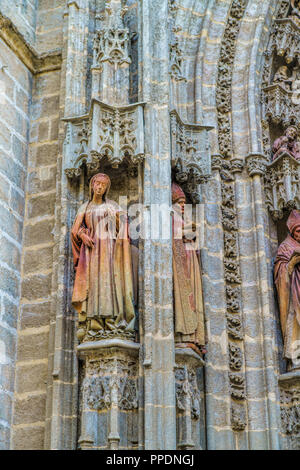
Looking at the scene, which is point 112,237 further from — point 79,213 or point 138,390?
point 138,390

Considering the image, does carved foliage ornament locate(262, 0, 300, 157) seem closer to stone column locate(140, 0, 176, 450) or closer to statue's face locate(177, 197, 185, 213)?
statue's face locate(177, 197, 185, 213)

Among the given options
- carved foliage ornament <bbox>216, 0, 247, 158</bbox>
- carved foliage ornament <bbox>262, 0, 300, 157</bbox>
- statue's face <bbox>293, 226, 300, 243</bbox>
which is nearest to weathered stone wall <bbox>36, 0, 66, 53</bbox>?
carved foliage ornament <bbox>216, 0, 247, 158</bbox>

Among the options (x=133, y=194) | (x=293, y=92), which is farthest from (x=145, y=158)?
(x=293, y=92)

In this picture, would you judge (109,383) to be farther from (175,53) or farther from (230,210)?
(175,53)

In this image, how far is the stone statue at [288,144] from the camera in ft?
37.6

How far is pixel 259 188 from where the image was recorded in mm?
11102

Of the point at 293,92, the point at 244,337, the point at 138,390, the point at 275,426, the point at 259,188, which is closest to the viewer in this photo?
the point at 138,390

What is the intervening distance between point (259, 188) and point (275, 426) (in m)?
3.02

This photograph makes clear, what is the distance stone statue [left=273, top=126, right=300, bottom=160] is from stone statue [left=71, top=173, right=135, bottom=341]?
262 centimetres

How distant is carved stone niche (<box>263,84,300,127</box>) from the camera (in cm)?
1175

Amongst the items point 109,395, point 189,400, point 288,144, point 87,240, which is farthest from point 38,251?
point 288,144

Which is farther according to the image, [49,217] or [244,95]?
[244,95]

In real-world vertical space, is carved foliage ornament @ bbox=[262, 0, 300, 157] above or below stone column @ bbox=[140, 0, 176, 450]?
above

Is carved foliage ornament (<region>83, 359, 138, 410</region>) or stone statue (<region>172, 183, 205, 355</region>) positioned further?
stone statue (<region>172, 183, 205, 355</region>)
